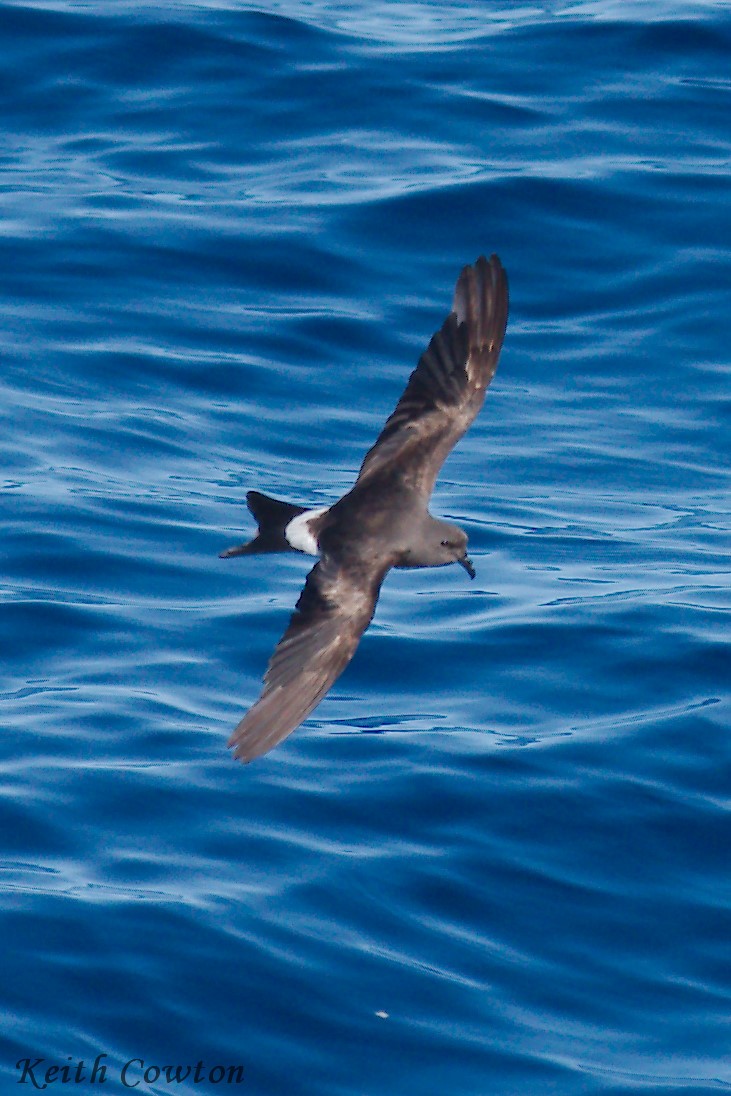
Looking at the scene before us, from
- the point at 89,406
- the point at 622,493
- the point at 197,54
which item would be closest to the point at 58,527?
the point at 89,406

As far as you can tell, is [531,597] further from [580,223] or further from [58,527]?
[580,223]

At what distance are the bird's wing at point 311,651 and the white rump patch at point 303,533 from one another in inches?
4.0

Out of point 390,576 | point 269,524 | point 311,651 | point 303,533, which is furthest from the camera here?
point 390,576

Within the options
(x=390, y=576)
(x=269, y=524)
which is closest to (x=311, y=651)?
(x=269, y=524)

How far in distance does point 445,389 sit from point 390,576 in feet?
11.6

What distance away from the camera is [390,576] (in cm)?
1047

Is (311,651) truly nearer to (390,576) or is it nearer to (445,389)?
(445,389)

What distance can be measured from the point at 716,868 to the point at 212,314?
5168mm

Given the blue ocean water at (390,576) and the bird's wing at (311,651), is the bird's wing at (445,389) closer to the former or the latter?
the bird's wing at (311,651)

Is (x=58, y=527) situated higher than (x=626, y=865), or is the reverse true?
(x=58, y=527)

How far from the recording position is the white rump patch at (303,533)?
6.62 metres

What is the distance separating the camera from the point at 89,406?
445 inches

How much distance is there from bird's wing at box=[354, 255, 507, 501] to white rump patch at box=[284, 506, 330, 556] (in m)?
0.24

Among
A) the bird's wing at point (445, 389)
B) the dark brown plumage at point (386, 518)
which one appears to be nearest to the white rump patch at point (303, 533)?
the dark brown plumage at point (386, 518)
